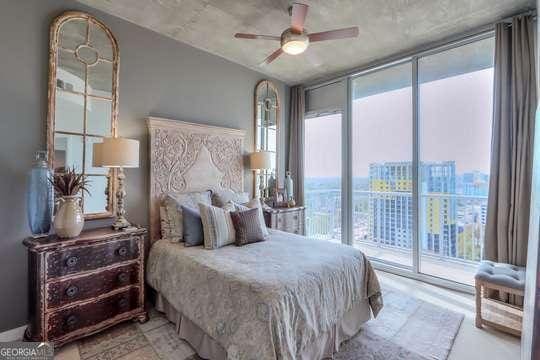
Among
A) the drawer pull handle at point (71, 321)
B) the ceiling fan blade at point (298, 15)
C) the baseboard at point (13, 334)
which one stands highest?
the ceiling fan blade at point (298, 15)

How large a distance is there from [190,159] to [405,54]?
3.21 m

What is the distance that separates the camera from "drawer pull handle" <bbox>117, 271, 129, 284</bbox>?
2178 mm

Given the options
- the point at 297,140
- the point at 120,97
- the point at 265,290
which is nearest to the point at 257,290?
the point at 265,290

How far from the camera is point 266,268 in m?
1.79

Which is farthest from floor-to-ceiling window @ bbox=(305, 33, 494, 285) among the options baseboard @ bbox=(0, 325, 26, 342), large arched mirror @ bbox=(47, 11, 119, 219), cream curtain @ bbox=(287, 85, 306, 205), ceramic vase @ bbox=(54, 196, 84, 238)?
baseboard @ bbox=(0, 325, 26, 342)

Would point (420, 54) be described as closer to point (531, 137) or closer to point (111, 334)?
point (531, 137)

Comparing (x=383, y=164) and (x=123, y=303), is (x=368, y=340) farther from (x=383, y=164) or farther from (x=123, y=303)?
(x=383, y=164)

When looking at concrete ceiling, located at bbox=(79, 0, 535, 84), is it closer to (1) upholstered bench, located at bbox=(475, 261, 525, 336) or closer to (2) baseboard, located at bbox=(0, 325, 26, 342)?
(1) upholstered bench, located at bbox=(475, 261, 525, 336)

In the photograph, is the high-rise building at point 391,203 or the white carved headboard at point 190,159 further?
the high-rise building at point 391,203

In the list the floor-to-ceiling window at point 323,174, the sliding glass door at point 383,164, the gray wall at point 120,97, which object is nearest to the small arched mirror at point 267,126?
the gray wall at point 120,97

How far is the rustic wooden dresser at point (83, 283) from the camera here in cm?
181

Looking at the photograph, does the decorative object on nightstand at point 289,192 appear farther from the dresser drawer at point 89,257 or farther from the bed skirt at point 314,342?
the dresser drawer at point 89,257

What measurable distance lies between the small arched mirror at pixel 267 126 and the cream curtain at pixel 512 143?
108 inches

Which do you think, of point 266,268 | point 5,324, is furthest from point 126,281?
point 266,268
